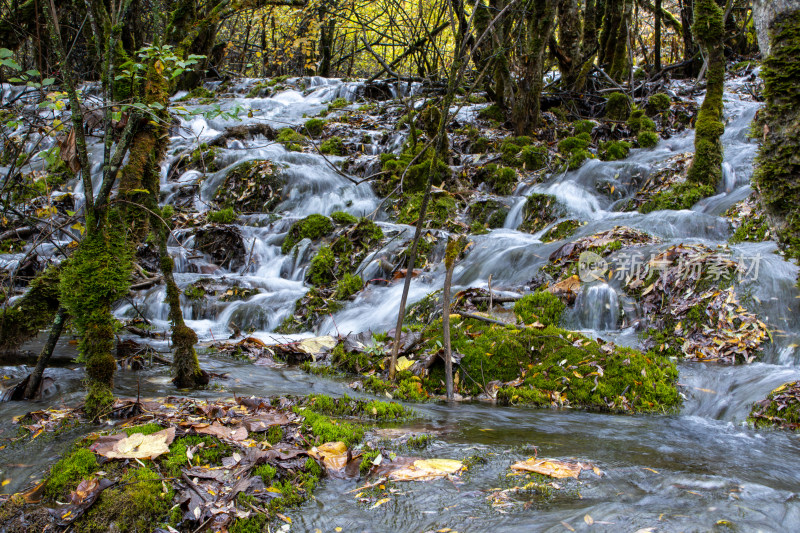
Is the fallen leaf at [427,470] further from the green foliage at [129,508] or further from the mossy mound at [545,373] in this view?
the mossy mound at [545,373]

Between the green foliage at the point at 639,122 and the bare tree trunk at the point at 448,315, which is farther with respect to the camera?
the green foliage at the point at 639,122

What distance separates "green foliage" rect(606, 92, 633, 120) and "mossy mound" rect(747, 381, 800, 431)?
1182cm

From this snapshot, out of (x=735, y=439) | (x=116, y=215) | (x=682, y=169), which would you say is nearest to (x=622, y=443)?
(x=735, y=439)

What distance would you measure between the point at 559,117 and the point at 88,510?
1501 centimetres

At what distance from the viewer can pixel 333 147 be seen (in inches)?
584

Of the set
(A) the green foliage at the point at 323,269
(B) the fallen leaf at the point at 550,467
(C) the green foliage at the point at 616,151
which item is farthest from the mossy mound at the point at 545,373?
(C) the green foliage at the point at 616,151

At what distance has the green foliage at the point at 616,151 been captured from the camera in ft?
38.7

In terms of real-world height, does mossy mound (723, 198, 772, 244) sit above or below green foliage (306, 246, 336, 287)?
above

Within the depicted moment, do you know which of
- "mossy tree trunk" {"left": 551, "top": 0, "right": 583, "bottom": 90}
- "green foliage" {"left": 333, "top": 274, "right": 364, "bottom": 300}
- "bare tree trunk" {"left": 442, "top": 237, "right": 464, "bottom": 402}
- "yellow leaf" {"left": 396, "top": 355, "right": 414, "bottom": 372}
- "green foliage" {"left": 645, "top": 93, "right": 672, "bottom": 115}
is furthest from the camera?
"mossy tree trunk" {"left": 551, "top": 0, "right": 583, "bottom": 90}

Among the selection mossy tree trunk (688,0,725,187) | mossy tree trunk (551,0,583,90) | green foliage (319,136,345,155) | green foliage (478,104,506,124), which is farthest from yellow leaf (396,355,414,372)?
mossy tree trunk (551,0,583,90)

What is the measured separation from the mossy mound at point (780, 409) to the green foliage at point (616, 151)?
871cm

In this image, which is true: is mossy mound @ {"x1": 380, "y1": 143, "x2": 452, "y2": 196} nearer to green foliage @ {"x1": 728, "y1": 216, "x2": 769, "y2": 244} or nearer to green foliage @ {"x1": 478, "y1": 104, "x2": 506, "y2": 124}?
green foliage @ {"x1": 478, "y1": 104, "x2": 506, "y2": 124}

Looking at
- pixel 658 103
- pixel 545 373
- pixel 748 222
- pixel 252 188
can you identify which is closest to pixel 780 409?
pixel 545 373

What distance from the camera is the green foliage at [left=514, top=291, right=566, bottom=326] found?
5730 mm
